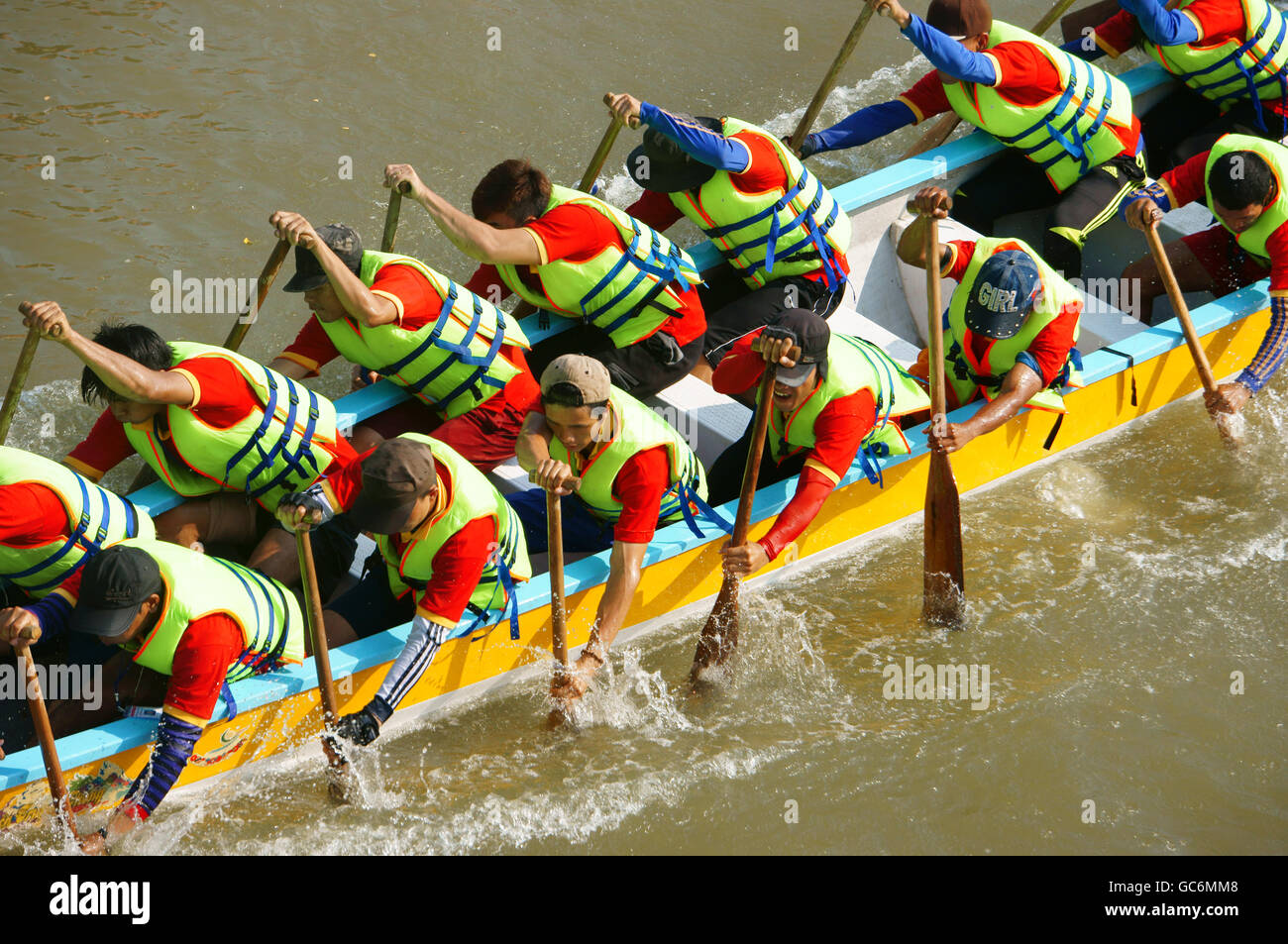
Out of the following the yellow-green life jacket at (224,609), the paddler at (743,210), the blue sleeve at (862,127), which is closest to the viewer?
the yellow-green life jacket at (224,609)

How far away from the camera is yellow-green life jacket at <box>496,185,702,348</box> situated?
15.6 feet

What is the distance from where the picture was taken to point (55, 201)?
6.86 meters

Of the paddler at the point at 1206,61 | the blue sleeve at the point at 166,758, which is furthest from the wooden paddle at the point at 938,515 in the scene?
the blue sleeve at the point at 166,758

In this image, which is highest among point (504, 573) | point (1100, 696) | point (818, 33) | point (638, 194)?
point (818, 33)

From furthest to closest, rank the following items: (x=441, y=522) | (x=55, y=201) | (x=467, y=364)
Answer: (x=55, y=201)
(x=467, y=364)
(x=441, y=522)

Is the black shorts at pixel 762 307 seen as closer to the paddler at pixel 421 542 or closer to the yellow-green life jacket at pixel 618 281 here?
the yellow-green life jacket at pixel 618 281

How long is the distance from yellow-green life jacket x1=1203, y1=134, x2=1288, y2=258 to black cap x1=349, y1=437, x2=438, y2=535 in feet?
11.2

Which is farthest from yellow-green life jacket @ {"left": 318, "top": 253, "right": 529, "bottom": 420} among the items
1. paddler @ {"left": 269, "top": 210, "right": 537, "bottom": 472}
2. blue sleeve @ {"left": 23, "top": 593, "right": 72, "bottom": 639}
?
blue sleeve @ {"left": 23, "top": 593, "right": 72, "bottom": 639}

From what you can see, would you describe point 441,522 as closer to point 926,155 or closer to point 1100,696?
point 1100,696

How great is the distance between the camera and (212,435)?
417 centimetres

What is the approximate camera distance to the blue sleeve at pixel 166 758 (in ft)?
11.9

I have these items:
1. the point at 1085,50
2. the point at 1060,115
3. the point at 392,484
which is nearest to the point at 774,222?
the point at 1060,115

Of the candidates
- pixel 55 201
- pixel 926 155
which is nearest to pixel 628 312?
pixel 926 155

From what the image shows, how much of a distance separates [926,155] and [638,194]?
5.67 ft
